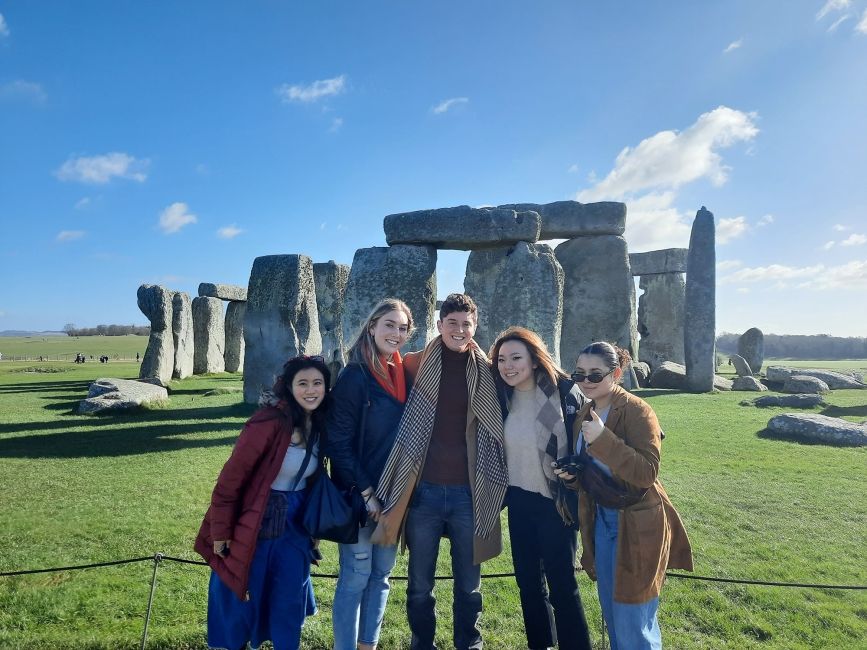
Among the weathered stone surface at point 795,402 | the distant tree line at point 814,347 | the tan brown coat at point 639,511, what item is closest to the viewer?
the tan brown coat at point 639,511

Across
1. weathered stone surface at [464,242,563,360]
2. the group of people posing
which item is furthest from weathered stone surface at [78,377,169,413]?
the group of people posing

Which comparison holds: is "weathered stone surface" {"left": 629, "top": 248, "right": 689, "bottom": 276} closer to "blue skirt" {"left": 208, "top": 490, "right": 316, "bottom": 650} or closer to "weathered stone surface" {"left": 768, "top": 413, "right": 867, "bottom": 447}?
"weathered stone surface" {"left": 768, "top": 413, "right": 867, "bottom": 447}

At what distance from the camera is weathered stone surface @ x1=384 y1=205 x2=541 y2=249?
702 centimetres

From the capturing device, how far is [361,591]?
8.32 ft

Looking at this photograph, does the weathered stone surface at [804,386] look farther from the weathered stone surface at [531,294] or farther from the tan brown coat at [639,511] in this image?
the tan brown coat at [639,511]

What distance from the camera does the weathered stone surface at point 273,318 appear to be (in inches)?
360

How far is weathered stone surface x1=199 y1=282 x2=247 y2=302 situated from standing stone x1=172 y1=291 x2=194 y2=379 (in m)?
1.81

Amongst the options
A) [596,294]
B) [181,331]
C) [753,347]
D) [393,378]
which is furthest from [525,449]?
[753,347]

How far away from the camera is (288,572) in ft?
7.96

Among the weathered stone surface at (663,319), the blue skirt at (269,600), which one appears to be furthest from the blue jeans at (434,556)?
the weathered stone surface at (663,319)

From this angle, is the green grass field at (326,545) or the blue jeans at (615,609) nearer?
the blue jeans at (615,609)

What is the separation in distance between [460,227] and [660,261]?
11343 mm

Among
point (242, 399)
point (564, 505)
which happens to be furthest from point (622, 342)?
point (564, 505)

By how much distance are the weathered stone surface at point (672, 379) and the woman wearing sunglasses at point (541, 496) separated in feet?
36.8
